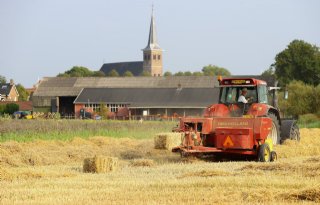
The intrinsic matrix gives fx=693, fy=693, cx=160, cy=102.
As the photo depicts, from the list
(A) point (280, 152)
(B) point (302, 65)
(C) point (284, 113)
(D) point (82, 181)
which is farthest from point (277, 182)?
(B) point (302, 65)

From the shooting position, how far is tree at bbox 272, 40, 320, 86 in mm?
90500

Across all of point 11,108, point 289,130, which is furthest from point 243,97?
point 11,108

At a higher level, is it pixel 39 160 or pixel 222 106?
pixel 222 106

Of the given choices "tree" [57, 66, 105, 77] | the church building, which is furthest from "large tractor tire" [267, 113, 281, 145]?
the church building

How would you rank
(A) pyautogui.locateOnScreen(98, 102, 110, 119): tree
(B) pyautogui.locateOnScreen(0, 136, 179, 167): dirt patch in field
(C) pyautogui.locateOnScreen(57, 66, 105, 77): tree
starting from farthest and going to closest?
(C) pyautogui.locateOnScreen(57, 66, 105, 77): tree
(A) pyautogui.locateOnScreen(98, 102, 110, 119): tree
(B) pyautogui.locateOnScreen(0, 136, 179, 167): dirt patch in field

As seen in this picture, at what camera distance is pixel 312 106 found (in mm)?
65250

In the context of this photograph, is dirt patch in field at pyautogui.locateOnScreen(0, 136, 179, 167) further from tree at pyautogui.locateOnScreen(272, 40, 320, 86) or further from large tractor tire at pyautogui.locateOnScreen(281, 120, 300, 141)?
tree at pyautogui.locateOnScreen(272, 40, 320, 86)

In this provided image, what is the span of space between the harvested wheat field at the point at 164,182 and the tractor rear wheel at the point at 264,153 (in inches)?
45.9

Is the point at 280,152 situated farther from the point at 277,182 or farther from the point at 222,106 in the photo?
the point at 277,182

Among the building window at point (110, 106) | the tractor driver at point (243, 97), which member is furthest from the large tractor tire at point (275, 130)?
the building window at point (110, 106)

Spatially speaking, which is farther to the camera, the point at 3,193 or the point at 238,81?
the point at 238,81

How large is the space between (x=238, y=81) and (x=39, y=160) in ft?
22.7

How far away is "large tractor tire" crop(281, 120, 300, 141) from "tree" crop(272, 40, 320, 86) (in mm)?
65956

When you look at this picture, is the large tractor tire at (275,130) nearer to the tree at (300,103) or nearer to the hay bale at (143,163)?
the hay bale at (143,163)
